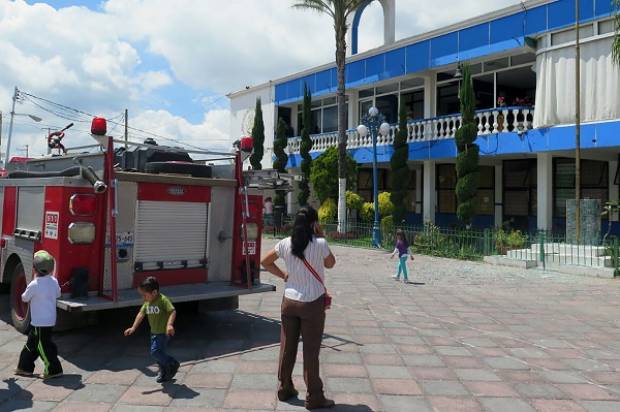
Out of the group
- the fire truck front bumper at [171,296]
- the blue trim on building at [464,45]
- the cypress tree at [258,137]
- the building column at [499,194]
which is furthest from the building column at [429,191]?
the fire truck front bumper at [171,296]

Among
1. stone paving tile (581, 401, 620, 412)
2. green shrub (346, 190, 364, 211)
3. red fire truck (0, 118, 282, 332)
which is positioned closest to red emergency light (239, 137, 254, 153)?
red fire truck (0, 118, 282, 332)

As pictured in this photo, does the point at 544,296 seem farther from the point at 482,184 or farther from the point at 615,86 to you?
the point at 482,184

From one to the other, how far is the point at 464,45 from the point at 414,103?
519 centimetres

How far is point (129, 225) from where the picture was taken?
6.05 meters

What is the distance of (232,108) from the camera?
33406mm

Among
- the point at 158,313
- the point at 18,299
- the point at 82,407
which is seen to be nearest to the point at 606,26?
the point at 158,313

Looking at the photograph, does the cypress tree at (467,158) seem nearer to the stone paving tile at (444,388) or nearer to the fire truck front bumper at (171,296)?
the fire truck front bumper at (171,296)

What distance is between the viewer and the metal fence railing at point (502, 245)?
1366 centimetres

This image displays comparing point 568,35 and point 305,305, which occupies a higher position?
point 568,35

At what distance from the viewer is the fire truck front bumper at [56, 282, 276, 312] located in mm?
5422

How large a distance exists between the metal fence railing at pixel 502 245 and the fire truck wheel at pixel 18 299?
11.9m

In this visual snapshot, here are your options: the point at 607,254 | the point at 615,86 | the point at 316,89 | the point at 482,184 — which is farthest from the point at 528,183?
the point at 316,89

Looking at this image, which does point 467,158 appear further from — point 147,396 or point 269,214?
point 147,396

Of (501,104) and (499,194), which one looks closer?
(501,104)
